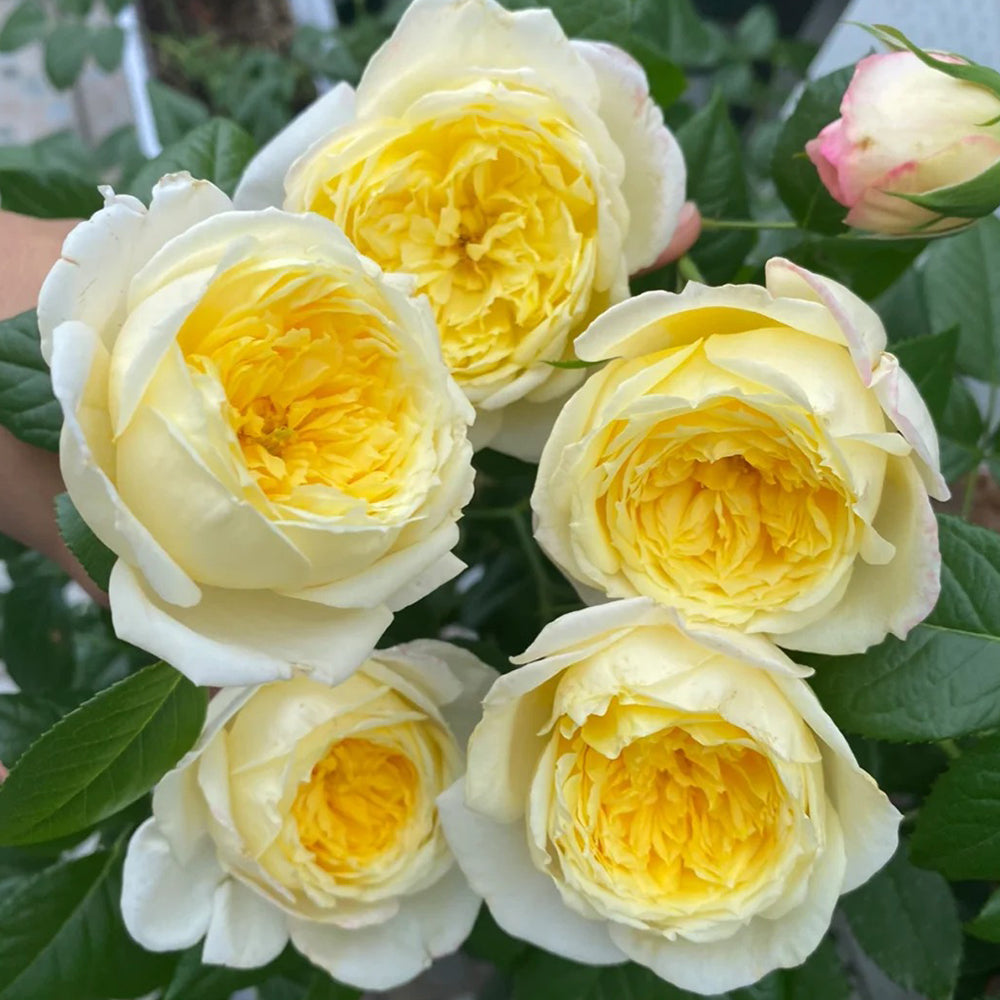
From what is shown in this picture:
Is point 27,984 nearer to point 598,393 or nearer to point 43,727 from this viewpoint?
point 43,727

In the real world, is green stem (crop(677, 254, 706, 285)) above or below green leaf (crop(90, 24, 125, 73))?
above

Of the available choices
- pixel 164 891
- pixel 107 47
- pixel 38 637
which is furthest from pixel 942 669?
pixel 107 47

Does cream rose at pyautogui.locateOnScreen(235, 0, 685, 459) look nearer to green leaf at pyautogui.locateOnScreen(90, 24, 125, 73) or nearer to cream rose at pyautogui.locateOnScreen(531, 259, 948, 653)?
cream rose at pyautogui.locateOnScreen(531, 259, 948, 653)

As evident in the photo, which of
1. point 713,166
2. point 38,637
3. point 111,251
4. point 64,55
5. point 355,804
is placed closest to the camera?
point 111,251

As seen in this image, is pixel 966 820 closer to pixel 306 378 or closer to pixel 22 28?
pixel 306 378

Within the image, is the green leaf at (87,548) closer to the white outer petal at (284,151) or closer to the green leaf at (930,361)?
the white outer petal at (284,151)

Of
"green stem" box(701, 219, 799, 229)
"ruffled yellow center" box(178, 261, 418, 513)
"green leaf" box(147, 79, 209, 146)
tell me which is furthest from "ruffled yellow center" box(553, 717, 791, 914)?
"green leaf" box(147, 79, 209, 146)
